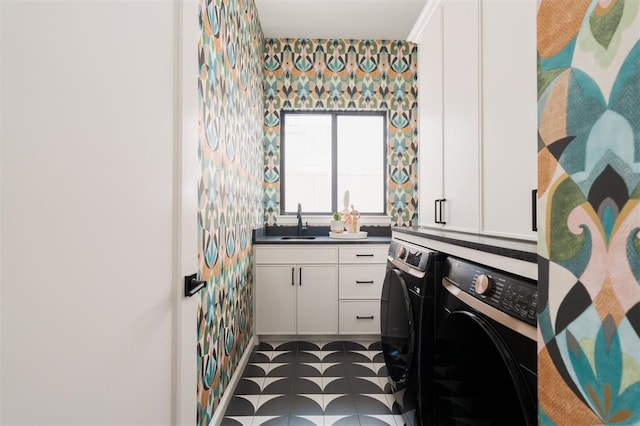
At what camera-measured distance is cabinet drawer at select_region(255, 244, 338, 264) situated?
2982 millimetres

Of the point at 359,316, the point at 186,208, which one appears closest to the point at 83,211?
the point at 186,208

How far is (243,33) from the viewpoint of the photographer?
98.3 inches

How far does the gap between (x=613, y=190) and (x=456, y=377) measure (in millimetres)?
999

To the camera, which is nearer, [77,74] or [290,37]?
[77,74]

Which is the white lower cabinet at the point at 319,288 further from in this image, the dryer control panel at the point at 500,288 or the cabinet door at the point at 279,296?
the dryer control panel at the point at 500,288

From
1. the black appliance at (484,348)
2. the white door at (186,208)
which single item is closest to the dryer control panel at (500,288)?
the black appliance at (484,348)

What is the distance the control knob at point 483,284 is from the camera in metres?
0.95

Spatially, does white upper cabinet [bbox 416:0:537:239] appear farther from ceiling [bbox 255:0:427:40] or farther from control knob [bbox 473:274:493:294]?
ceiling [bbox 255:0:427:40]

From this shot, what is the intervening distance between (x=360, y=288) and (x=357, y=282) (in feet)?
0.19

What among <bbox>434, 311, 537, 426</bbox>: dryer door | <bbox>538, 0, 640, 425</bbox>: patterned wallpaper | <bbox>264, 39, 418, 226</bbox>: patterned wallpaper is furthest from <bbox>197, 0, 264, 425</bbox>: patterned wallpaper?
<bbox>538, 0, 640, 425</bbox>: patterned wallpaper

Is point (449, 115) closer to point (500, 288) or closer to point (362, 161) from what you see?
point (500, 288)

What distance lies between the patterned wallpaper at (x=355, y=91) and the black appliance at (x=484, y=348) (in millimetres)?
2377

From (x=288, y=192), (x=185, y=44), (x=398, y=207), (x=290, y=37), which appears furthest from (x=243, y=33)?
(x=398, y=207)

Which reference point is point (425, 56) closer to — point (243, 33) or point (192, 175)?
point (243, 33)
